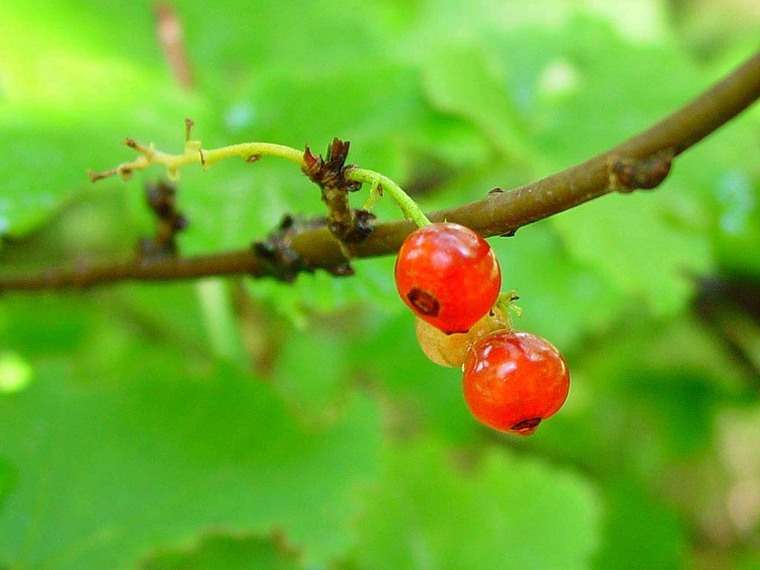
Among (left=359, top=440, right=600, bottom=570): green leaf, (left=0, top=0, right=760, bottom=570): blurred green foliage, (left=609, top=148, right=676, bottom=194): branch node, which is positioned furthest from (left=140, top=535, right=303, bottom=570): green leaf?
(left=609, top=148, right=676, bottom=194): branch node

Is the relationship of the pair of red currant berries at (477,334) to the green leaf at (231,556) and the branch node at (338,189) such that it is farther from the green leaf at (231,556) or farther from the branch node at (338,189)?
the green leaf at (231,556)

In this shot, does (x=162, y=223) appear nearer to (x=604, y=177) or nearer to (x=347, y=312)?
(x=604, y=177)

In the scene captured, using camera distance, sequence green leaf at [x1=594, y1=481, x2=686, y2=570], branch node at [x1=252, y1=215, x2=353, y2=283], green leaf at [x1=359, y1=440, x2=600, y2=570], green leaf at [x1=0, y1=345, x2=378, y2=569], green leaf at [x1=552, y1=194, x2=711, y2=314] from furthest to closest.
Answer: green leaf at [x1=594, y1=481, x2=686, y2=570] < green leaf at [x1=359, y1=440, x2=600, y2=570] < green leaf at [x1=552, y1=194, x2=711, y2=314] < green leaf at [x1=0, y1=345, x2=378, y2=569] < branch node at [x1=252, y1=215, x2=353, y2=283]

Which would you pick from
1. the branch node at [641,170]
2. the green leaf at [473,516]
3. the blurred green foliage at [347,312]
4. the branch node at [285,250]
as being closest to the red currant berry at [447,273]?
the branch node at [641,170]

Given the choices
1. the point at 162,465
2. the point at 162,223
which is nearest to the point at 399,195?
the point at 162,223

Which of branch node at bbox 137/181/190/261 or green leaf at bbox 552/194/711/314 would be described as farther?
green leaf at bbox 552/194/711/314

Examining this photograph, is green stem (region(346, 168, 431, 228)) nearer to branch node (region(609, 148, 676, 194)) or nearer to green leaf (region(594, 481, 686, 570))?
branch node (region(609, 148, 676, 194))
